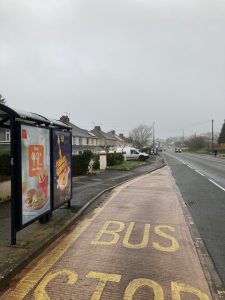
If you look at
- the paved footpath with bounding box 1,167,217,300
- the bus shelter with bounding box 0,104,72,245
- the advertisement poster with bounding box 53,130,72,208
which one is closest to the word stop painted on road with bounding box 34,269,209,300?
the paved footpath with bounding box 1,167,217,300

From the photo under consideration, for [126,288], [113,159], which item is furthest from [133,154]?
[126,288]

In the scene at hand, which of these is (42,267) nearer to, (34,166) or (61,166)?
(34,166)

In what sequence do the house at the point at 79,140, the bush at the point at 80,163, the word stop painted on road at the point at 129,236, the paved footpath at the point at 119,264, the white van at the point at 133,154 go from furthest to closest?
1. the house at the point at 79,140
2. the white van at the point at 133,154
3. the bush at the point at 80,163
4. the word stop painted on road at the point at 129,236
5. the paved footpath at the point at 119,264

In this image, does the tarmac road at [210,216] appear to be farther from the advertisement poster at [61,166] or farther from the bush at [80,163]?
the bush at [80,163]

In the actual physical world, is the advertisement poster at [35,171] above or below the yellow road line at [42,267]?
above

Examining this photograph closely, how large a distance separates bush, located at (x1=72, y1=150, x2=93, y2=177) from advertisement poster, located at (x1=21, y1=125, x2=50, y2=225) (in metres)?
14.0

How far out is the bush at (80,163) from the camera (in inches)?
875

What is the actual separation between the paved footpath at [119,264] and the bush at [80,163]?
12418 mm

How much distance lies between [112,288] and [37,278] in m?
1.13

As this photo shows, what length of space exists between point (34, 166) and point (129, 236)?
246cm

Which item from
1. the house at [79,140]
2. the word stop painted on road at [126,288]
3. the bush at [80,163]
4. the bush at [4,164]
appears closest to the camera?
the word stop painted on road at [126,288]

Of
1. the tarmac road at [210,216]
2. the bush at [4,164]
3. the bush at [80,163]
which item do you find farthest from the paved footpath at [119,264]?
the bush at [80,163]

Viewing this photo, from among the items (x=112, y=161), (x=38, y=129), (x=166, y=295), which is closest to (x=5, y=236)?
(x=38, y=129)

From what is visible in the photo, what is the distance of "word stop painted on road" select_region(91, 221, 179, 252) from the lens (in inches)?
281
